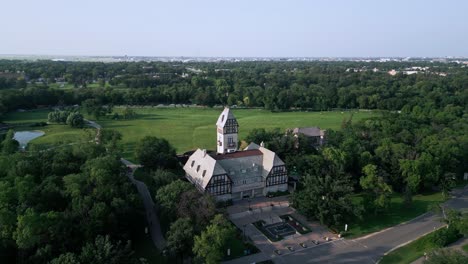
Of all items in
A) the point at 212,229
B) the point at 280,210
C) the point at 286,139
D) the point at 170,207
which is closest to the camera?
the point at 212,229

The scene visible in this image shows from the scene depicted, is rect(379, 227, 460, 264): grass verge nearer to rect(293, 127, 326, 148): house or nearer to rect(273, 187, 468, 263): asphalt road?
rect(273, 187, 468, 263): asphalt road

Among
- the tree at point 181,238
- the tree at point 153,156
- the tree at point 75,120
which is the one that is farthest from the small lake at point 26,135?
the tree at point 181,238

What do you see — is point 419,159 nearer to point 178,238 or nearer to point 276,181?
point 276,181

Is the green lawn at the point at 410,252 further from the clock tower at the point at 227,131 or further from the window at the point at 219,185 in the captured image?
the clock tower at the point at 227,131

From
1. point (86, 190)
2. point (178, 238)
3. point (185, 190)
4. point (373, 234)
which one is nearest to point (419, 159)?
point (373, 234)

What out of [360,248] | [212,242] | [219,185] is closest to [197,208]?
[212,242]

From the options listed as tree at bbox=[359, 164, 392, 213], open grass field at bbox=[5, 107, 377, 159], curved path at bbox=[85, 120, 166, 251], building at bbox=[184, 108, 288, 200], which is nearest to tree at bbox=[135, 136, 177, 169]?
curved path at bbox=[85, 120, 166, 251]

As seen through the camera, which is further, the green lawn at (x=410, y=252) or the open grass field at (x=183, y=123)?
the open grass field at (x=183, y=123)
